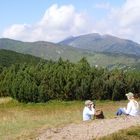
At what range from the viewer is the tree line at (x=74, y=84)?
243 feet

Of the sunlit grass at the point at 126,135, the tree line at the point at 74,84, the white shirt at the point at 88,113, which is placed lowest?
the sunlit grass at the point at 126,135

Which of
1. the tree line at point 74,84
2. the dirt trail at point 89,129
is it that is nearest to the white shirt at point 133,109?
the dirt trail at point 89,129

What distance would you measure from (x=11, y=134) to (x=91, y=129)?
3.51m

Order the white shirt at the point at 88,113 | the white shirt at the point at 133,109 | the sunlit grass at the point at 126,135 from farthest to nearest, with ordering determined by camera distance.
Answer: the white shirt at the point at 133,109 → the white shirt at the point at 88,113 → the sunlit grass at the point at 126,135

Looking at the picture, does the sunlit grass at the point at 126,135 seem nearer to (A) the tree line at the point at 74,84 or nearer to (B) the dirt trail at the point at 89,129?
(B) the dirt trail at the point at 89,129

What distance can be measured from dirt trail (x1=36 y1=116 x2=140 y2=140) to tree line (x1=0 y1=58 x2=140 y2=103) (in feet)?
178

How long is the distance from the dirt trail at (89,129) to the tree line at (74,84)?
5417 centimetres

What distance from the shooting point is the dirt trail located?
53.2 feet

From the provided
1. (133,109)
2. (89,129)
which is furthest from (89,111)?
(89,129)

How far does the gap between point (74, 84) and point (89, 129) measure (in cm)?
5714

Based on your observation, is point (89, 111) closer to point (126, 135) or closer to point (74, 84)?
point (126, 135)

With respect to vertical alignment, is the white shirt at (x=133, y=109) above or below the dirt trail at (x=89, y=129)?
above

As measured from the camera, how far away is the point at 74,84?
244ft

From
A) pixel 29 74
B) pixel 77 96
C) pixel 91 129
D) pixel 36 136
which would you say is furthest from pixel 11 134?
pixel 29 74
